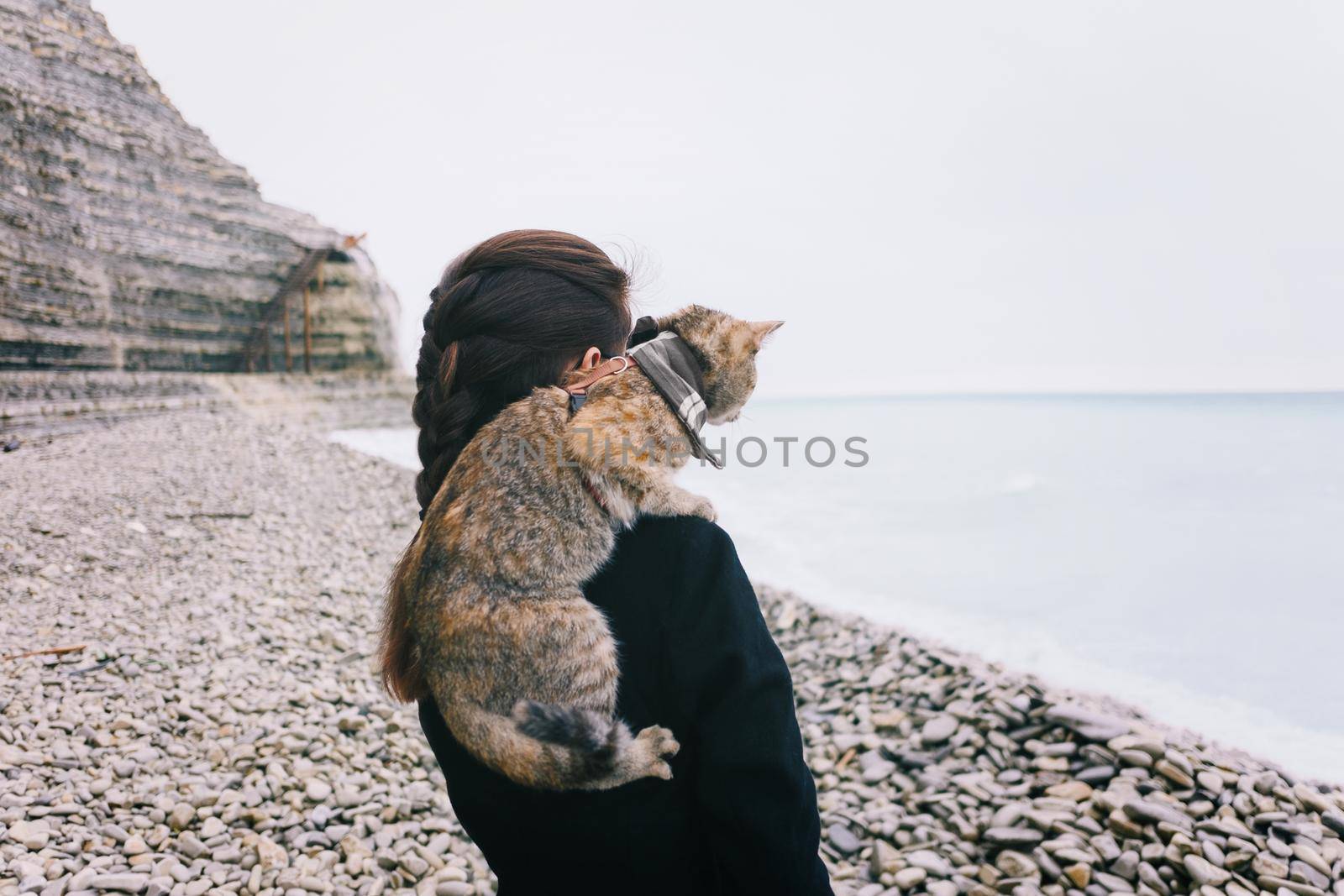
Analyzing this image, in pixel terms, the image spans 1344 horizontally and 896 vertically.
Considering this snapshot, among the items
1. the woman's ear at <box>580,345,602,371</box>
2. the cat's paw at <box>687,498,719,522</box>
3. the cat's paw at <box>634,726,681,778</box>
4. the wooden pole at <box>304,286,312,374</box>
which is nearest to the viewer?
the cat's paw at <box>634,726,681,778</box>

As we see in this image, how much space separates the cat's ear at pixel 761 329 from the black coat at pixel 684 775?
1135 millimetres

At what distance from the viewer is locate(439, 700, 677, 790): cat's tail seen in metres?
1.29

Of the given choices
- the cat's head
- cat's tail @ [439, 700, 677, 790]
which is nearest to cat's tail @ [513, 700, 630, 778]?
cat's tail @ [439, 700, 677, 790]

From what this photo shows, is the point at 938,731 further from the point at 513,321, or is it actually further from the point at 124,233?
the point at 124,233

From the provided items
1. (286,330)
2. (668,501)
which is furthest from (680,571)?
(286,330)

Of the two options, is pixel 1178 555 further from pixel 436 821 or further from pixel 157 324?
pixel 157 324

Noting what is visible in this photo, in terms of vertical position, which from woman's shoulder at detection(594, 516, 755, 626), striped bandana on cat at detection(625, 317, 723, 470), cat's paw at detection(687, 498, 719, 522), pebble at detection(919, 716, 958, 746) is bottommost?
pebble at detection(919, 716, 958, 746)

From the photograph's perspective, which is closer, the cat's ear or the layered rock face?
the cat's ear

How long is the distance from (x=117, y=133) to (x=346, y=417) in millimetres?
6811

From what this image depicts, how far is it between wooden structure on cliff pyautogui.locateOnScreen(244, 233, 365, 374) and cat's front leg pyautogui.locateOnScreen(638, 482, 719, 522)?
17136 millimetres

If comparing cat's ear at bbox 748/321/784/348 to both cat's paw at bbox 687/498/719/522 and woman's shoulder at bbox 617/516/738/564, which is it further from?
woman's shoulder at bbox 617/516/738/564

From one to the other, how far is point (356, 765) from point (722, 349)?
3.07 metres

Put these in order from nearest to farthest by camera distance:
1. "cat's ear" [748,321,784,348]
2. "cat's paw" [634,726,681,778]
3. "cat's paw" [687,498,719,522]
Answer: "cat's paw" [634,726,681,778] → "cat's paw" [687,498,719,522] → "cat's ear" [748,321,784,348]

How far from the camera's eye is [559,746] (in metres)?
1.31
